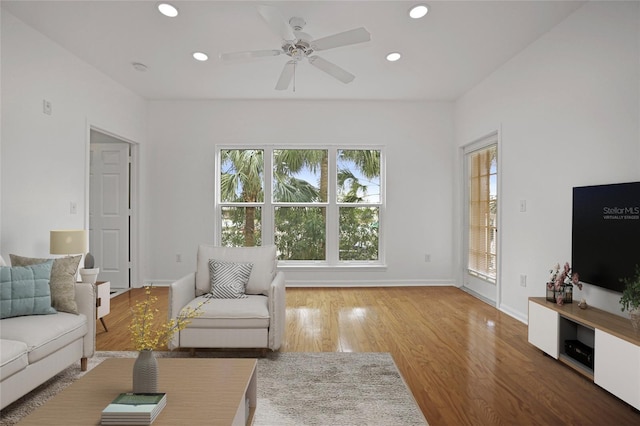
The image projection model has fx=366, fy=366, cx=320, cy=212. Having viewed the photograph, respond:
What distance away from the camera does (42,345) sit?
2.19 metres

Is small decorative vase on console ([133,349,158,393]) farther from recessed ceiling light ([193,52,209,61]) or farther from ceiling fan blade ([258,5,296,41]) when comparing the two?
recessed ceiling light ([193,52,209,61])

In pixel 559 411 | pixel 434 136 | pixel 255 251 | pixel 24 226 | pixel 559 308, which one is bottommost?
pixel 559 411

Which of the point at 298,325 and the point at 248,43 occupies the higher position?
the point at 248,43

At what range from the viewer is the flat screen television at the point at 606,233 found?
8.24 ft

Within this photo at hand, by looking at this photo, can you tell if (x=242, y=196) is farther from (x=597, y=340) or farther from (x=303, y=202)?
(x=597, y=340)

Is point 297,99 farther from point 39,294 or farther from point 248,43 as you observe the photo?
point 39,294

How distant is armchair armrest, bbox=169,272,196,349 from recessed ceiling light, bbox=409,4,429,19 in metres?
2.92

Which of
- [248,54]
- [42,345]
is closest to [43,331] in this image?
[42,345]

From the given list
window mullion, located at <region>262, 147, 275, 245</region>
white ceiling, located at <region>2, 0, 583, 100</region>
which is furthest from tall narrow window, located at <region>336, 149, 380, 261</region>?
white ceiling, located at <region>2, 0, 583, 100</region>

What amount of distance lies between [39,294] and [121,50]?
2656 mm

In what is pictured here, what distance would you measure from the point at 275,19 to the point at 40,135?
8.31 feet

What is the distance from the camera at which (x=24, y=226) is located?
326cm

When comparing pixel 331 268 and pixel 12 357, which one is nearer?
pixel 12 357

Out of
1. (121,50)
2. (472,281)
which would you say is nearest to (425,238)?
(472,281)
